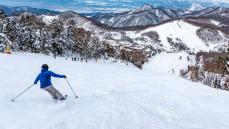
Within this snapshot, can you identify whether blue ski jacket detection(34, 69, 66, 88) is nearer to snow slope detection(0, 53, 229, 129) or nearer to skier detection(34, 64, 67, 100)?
skier detection(34, 64, 67, 100)

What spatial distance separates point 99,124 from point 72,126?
4.72 ft

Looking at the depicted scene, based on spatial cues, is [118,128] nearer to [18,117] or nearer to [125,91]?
[18,117]

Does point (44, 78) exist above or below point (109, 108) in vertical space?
above

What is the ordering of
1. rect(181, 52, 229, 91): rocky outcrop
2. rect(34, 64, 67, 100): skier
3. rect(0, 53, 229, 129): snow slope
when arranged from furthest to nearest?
rect(181, 52, 229, 91): rocky outcrop → rect(34, 64, 67, 100): skier → rect(0, 53, 229, 129): snow slope

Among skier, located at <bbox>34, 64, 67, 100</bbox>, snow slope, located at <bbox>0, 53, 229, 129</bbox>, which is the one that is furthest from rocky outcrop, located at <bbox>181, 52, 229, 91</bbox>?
skier, located at <bbox>34, 64, 67, 100</bbox>

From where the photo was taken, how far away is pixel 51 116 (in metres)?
20.6

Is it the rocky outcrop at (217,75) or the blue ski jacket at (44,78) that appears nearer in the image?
the blue ski jacket at (44,78)

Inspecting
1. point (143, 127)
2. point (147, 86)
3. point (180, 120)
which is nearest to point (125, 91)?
point (147, 86)

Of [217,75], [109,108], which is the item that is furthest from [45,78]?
[217,75]

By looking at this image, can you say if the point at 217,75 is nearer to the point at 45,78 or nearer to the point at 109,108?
the point at 109,108

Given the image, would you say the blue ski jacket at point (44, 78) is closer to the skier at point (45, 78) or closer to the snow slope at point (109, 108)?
the skier at point (45, 78)

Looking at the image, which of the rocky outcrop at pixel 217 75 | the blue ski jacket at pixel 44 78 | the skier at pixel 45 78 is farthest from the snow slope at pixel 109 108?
the rocky outcrop at pixel 217 75

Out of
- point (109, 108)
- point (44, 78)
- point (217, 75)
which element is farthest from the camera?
point (217, 75)

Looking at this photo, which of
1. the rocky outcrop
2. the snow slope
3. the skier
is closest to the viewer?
the snow slope
